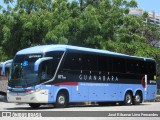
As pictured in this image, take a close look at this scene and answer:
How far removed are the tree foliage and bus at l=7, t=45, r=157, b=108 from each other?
4481 mm

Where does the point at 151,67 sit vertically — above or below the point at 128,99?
above

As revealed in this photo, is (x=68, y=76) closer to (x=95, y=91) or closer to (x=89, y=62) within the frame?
(x=89, y=62)

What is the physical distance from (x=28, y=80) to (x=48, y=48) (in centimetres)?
195

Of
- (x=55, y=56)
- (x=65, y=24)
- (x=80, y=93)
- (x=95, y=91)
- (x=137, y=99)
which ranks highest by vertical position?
(x=65, y=24)

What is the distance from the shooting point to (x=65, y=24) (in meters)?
30.3

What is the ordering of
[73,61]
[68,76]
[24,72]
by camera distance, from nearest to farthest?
[24,72]
[68,76]
[73,61]

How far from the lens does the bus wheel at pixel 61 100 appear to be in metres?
22.2

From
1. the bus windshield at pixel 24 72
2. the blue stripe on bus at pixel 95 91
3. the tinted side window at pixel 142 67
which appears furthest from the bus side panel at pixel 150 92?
the bus windshield at pixel 24 72

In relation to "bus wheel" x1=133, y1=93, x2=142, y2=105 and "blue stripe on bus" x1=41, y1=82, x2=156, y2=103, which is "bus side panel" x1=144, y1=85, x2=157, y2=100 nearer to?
"blue stripe on bus" x1=41, y1=82, x2=156, y2=103

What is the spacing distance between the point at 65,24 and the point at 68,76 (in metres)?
8.38

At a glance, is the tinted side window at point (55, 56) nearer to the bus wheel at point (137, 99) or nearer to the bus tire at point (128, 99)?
the bus tire at point (128, 99)

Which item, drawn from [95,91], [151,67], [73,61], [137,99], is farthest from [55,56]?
[151,67]

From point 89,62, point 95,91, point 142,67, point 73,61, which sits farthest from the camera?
point 142,67

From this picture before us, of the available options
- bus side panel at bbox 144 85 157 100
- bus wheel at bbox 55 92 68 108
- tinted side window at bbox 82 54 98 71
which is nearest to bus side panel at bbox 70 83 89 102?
bus wheel at bbox 55 92 68 108
